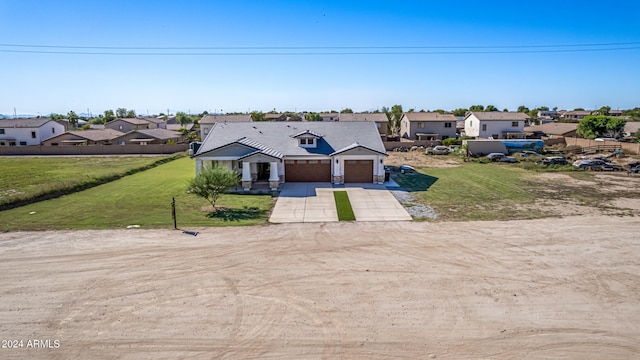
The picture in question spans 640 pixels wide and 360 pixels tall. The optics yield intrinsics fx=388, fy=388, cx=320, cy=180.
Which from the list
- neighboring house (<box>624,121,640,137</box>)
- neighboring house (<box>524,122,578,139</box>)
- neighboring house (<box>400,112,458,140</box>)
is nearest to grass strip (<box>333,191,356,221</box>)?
neighboring house (<box>400,112,458,140</box>)

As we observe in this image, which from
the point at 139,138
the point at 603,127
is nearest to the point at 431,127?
the point at 603,127

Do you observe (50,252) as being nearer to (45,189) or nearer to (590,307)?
(45,189)

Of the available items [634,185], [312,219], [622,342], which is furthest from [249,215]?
[634,185]

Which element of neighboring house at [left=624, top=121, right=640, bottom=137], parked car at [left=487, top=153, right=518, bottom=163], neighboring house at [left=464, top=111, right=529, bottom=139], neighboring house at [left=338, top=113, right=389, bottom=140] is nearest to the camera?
parked car at [left=487, top=153, right=518, bottom=163]

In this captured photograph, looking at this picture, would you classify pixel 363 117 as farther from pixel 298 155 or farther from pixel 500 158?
pixel 298 155

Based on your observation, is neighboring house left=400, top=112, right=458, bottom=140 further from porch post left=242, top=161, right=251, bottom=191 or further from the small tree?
the small tree

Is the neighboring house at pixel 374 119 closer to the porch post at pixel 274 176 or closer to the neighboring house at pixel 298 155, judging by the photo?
the neighboring house at pixel 298 155

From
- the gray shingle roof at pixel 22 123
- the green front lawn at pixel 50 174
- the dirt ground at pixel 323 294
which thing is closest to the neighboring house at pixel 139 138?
the green front lawn at pixel 50 174
